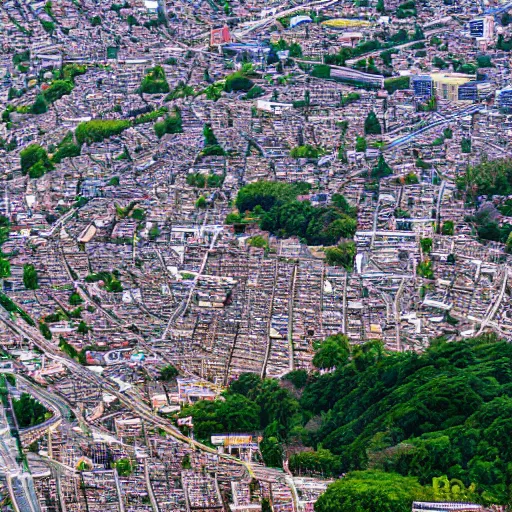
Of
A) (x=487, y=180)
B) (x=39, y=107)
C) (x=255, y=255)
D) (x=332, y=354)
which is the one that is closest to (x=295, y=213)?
(x=255, y=255)

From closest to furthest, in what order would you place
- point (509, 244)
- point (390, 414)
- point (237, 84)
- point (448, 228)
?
point (390, 414), point (509, 244), point (448, 228), point (237, 84)

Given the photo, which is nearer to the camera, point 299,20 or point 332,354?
point 332,354

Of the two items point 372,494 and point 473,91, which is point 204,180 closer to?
point 473,91

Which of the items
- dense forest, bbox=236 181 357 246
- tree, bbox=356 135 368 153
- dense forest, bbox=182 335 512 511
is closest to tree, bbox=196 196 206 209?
dense forest, bbox=236 181 357 246

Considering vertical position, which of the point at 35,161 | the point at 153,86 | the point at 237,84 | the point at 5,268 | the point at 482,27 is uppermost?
the point at 482,27

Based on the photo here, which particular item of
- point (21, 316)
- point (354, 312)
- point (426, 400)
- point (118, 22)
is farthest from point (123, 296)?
point (118, 22)

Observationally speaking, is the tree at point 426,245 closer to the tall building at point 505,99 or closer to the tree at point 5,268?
the tree at point 5,268

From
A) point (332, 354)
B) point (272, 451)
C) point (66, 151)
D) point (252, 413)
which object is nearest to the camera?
point (272, 451)
